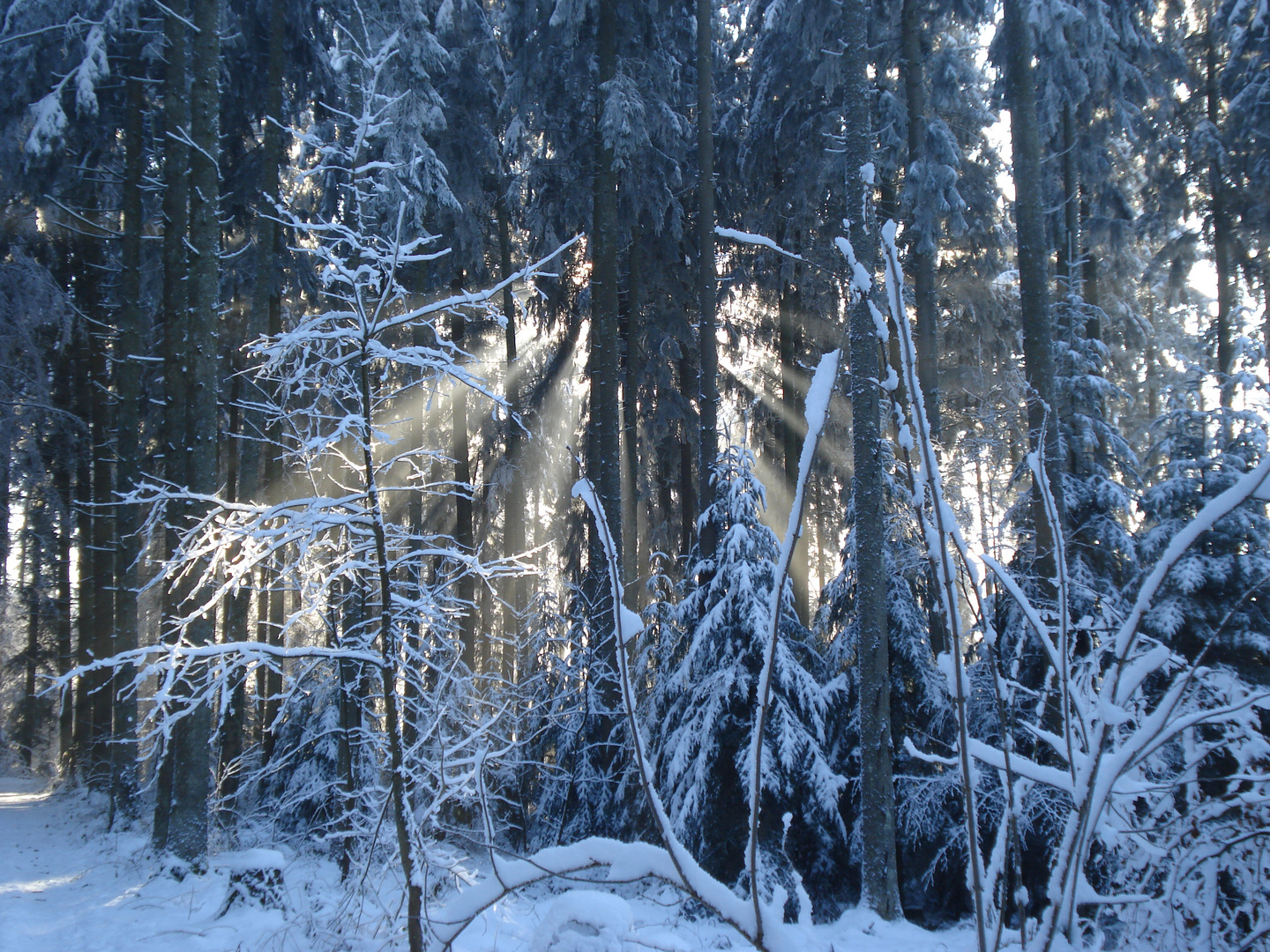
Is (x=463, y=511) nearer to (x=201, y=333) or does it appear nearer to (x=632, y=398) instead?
(x=632, y=398)

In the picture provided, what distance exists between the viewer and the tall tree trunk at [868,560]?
806 cm

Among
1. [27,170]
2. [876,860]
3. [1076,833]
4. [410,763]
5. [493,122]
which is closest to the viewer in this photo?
[1076,833]

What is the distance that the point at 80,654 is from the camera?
50.7 ft

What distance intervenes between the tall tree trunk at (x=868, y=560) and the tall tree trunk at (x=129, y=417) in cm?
919

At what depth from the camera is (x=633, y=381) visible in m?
13.6

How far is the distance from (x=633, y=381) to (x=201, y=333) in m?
6.93

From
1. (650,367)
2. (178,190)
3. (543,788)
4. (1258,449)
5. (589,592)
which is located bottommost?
(543,788)

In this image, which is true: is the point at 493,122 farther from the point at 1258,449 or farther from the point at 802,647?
the point at 1258,449

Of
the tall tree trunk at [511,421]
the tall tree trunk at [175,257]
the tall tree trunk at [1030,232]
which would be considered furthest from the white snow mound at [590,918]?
the tall tree trunk at [511,421]

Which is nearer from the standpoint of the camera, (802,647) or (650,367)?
(802,647)

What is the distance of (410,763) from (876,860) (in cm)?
507

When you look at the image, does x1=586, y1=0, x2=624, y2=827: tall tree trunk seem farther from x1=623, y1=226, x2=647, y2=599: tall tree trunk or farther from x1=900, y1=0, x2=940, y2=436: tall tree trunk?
x1=900, y1=0, x2=940, y2=436: tall tree trunk

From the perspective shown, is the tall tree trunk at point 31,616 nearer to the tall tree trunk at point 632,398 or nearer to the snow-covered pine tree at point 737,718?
the tall tree trunk at point 632,398

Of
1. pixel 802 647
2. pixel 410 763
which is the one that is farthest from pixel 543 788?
pixel 410 763
